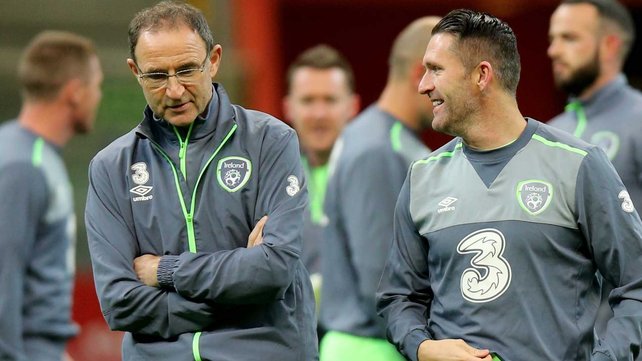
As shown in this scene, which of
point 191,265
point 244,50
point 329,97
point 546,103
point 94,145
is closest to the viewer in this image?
point 191,265

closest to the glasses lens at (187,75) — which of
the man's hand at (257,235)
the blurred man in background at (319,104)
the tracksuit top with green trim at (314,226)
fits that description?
the man's hand at (257,235)

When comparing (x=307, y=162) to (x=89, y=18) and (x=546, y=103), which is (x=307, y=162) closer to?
(x=89, y=18)

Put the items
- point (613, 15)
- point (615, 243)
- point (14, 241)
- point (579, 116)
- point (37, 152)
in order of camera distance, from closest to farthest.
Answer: point (615, 243)
point (14, 241)
point (37, 152)
point (579, 116)
point (613, 15)

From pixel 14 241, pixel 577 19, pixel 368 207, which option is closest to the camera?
pixel 368 207

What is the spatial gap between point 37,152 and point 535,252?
2961 millimetres

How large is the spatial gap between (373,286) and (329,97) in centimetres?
240

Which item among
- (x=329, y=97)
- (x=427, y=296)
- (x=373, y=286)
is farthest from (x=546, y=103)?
(x=427, y=296)

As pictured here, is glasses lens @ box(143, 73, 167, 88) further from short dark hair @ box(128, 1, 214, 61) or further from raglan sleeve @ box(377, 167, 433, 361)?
raglan sleeve @ box(377, 167, 433, 361)

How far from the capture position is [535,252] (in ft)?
13.4

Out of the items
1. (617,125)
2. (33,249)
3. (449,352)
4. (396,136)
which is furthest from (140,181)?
(617,125)

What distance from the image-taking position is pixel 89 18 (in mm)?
10914

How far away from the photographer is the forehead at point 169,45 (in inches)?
167

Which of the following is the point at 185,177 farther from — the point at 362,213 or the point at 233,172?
the point at 362,213

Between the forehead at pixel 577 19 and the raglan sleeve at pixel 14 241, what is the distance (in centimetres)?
275
